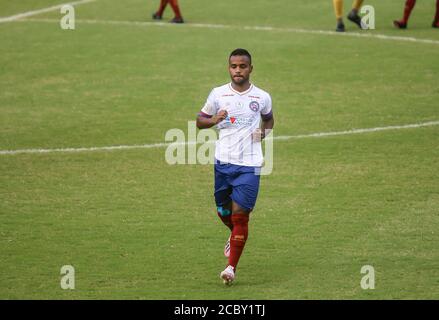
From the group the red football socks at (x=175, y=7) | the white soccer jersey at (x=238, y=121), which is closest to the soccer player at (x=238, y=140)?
the white soccer jersey at (x=238, y=121)

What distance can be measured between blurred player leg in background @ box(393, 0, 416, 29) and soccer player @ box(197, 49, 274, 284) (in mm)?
15310

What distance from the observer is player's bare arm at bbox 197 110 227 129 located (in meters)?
10.8

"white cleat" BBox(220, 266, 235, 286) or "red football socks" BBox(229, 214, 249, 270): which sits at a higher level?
"red football socks" BBox(229, 214, 249, 270)

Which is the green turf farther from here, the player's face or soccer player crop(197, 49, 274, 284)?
the player's face

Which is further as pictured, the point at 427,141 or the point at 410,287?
the point at 427,141

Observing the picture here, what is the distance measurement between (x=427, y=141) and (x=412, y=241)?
5445 millimetres

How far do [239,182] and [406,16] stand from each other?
16176 millimetres

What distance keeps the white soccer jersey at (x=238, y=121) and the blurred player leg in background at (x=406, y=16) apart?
15.3 metres

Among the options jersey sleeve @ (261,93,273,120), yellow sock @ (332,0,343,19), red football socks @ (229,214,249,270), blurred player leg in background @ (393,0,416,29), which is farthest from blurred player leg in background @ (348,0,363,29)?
red football socks @ (229,214,249,270)

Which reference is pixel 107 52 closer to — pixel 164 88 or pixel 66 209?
pixel 164 88

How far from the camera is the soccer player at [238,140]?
1088 centimetres

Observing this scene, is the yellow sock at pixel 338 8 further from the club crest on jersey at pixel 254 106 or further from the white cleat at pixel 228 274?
the white cleat at pixel 228 274

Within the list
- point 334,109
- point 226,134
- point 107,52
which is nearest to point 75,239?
point 226,134
